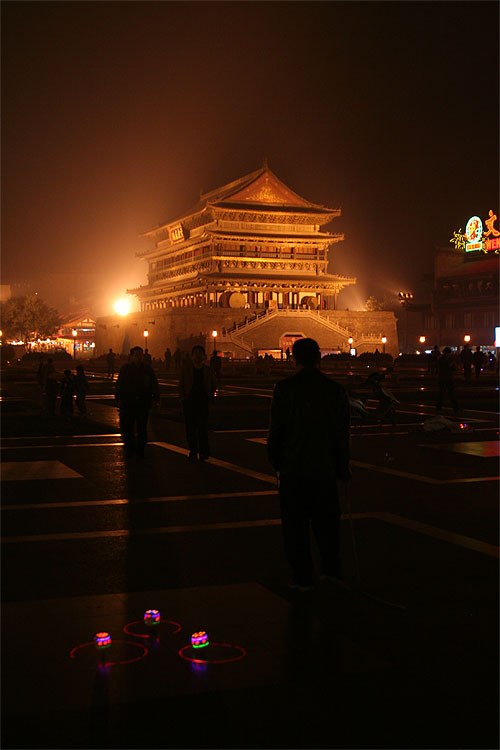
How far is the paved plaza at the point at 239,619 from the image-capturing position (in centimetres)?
368

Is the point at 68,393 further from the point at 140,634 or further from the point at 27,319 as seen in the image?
the point at 27,319

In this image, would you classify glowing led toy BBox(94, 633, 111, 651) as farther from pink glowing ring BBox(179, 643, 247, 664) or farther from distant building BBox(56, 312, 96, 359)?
distant building BBox(56, 312, 96, 359)

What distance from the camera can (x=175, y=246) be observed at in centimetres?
8381

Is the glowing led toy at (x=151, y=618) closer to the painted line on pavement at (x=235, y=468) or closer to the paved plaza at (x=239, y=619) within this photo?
the paved plaza at (x=239, y=619)

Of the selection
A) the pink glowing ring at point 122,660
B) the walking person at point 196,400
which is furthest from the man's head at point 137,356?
the pink glowing ring at point 122,660

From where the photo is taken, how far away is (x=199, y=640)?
4520mm

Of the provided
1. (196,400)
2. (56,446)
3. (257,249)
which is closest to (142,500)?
(196,400)

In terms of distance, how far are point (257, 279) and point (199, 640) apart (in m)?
70.9

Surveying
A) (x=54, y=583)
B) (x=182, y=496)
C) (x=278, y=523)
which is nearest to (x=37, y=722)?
(x=54, y=583)

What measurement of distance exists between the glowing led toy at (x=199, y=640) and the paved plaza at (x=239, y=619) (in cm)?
4

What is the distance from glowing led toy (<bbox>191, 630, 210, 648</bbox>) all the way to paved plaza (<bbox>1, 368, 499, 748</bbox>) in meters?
0.04

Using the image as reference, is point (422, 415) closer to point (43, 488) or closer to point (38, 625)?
point (43, 488)

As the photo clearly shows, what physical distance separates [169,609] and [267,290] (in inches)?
2807

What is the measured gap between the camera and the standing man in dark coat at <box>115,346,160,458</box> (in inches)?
506
